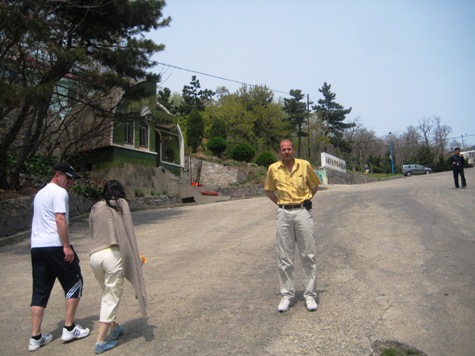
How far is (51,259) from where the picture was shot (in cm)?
461

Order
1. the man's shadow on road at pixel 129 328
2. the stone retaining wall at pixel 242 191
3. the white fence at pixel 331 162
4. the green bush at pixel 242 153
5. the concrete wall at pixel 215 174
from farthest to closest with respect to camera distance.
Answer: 1. the white fence at pixel 331 162
2. the green bush at pixel 242 153
3. the concrete wall at pixel 215 174
4. the stone retaining wall at pixel 242 191
5. the man's shadow on road at pixel 129 328

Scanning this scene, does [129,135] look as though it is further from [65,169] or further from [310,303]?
[310,303]

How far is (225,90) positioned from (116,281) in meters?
50.7

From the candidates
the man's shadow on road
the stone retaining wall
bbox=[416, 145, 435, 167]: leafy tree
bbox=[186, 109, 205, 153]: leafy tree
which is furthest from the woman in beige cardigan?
bbox=[416, 145, 435, 167]: leafy tree

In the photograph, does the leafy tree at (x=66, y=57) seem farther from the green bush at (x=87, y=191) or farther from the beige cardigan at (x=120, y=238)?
the beige cardigan at (x=120, y=238)

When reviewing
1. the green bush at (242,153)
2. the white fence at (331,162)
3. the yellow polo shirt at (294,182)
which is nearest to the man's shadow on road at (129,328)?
the yellow polo shirt at (294,182)

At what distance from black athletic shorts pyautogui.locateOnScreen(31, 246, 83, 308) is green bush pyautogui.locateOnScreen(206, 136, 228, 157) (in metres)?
29.0

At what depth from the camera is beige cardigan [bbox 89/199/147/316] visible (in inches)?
177

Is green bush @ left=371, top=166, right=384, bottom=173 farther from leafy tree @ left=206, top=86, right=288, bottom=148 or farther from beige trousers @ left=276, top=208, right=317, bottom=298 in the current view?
beige trousers @ left=276, top=208, right=317, bottom=298

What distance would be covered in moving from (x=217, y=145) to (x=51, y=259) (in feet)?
95.6

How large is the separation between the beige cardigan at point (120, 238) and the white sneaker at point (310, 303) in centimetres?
179

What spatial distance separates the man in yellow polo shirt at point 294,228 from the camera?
5117mm

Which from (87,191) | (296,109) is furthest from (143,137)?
(296,109)

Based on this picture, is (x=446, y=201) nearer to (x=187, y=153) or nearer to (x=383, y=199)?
(x=383, y=199)
